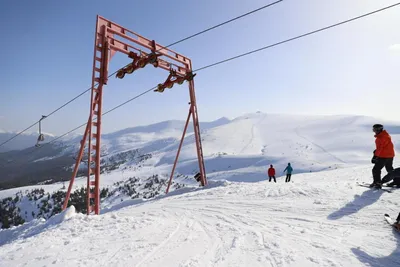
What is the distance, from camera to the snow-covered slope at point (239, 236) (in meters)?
3.91

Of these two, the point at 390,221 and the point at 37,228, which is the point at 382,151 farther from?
the point at 37,228

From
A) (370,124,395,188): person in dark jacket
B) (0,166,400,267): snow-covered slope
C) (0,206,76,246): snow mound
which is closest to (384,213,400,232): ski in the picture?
(0,166,400,267): snow-covered slope

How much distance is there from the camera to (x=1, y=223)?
7925 cm

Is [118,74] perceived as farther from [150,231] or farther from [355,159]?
[355,159]

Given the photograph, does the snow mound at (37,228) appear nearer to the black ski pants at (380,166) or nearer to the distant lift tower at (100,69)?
the distant lift tower at (100,69)

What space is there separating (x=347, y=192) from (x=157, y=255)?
6.02m

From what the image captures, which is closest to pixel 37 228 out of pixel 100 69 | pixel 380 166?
pixel 100 69

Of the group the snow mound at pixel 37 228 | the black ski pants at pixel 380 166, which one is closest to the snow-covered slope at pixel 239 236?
the snow mound at pixel 37 228

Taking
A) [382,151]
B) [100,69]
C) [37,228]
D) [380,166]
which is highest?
[100,69]

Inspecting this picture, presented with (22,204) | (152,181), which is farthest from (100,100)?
(22,204)

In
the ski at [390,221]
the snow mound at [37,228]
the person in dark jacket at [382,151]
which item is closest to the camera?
the ski at [390,221]

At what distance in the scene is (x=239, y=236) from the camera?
4.87 metres

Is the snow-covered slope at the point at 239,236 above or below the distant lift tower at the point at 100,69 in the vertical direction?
below

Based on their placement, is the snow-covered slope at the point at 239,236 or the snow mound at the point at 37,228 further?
the snow mound at the point at 37,228
